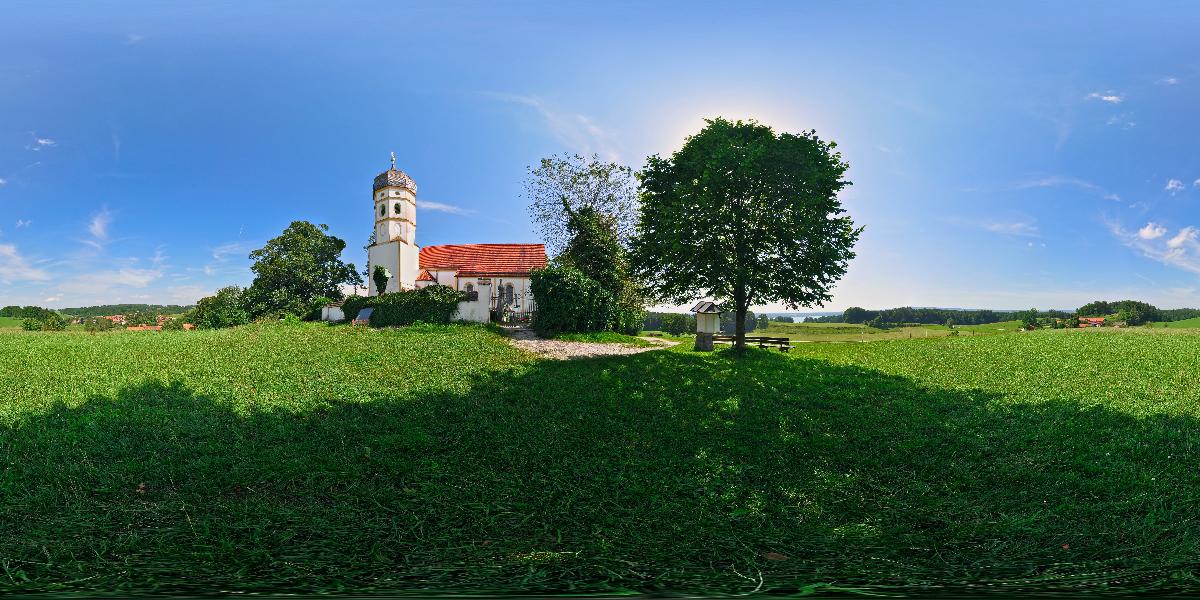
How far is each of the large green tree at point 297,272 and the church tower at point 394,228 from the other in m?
2.73

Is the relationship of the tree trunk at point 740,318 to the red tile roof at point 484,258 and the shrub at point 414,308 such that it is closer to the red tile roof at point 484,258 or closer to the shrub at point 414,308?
the shrub at point 414,308

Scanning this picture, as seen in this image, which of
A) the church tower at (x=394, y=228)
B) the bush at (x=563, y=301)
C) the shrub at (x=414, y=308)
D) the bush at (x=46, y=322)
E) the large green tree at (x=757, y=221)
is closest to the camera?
the large green tree at (x=757, y=221)

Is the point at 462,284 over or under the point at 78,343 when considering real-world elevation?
over

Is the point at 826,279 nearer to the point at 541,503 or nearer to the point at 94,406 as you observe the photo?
the point at 541,503

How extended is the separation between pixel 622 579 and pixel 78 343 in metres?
17.7

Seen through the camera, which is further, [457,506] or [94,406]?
[94,406]

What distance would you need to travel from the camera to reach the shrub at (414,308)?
22.8 metres

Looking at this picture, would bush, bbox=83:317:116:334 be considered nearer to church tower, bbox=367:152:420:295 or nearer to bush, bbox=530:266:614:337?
church tower, bbox=367:152:420:295

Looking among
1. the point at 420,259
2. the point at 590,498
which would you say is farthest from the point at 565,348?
the point at 420,259

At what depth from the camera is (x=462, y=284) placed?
34531 mm

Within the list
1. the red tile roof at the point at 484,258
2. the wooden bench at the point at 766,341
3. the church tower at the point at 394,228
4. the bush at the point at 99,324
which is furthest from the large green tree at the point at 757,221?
the bush at the point at 99,324

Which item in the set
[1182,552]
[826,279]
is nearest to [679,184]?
[826,279]

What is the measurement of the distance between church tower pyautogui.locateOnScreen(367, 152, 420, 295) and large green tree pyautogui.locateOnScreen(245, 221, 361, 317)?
2734 mm

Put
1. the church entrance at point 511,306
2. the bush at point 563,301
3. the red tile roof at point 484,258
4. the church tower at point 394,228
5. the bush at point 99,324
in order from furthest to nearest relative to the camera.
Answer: the red tile roof at point 484,258 < the church tower at point 394,228 < the church entrance at point 511,306 < the bush at point 563,301 < the bush at point 99,324
